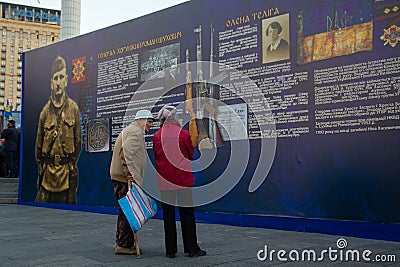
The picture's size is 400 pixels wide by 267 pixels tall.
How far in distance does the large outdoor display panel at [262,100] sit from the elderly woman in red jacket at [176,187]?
6.15ft

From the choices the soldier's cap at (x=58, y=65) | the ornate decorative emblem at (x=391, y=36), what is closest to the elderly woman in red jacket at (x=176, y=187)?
the ornate decorative emblem at (x=391, y=36)

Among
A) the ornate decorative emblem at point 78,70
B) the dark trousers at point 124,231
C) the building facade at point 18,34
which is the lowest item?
the dark trousers at point 124,231

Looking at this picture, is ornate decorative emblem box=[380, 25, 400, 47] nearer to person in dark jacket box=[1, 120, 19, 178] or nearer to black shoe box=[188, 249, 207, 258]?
black shoe box=[188, 249, 207, 258]

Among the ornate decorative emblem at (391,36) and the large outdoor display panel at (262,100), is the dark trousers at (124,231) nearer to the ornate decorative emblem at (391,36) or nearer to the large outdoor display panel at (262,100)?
the large outdoor display panel at (262,100)

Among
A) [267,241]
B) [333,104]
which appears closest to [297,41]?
[333,104]

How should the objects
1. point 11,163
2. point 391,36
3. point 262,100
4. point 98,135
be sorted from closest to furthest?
point 391,36, point 262,100, point 98,135, point 11,163

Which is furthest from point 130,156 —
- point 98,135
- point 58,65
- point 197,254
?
point 58,65

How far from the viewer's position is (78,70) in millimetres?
11914

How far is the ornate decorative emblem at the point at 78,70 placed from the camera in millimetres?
11789

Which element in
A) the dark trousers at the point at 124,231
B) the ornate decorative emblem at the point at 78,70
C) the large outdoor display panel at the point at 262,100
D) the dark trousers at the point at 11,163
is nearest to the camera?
the dark trousers at the point at 124,231

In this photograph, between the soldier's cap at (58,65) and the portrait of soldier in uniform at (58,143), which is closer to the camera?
the portrait of soldier in uniform at (58,143)

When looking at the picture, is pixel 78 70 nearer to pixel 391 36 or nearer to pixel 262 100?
pixel 262 100

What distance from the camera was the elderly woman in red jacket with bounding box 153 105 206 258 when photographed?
5824mm

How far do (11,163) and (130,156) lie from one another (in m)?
10.8
